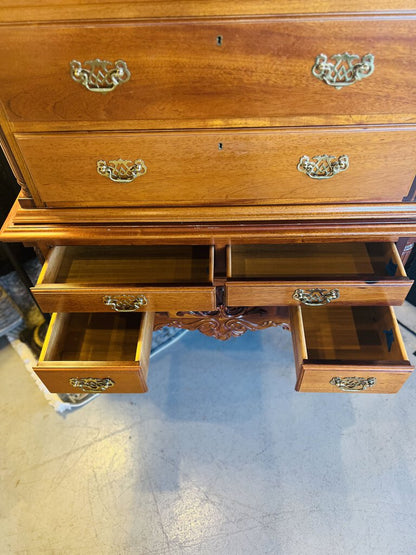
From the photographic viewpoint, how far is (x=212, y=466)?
4.08 feet

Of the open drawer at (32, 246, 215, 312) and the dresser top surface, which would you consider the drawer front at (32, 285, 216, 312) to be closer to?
the open drawer at (32, 246, 215, 312)

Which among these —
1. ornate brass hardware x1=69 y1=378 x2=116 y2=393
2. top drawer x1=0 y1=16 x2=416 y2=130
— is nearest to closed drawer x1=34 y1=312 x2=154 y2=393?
ornate brass hardware x1=69 y1=378 x2=116 y2=393

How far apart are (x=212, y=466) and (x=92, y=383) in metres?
0.44

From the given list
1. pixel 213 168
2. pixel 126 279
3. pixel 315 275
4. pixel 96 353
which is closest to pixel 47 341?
pixel 96 353

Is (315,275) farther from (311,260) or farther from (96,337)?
(96,337)

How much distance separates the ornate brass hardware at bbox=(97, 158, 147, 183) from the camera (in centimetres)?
93

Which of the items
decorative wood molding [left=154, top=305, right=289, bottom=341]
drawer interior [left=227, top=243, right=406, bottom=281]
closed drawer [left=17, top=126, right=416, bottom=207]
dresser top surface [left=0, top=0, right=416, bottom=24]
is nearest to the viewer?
dresser top surface [left=0, top=0, right=416, bottom=24]

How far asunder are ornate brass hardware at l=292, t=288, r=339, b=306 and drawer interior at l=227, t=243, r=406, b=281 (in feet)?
0.19

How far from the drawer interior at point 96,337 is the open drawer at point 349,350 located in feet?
1.47

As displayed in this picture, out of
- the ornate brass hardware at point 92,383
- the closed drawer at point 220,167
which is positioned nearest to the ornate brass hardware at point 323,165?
the closed drawer at point 220,167

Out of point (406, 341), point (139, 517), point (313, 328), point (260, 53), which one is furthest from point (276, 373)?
point (260, 53)

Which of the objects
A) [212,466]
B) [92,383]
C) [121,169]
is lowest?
[212,466]

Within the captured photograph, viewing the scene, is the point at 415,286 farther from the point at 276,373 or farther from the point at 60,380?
the point at 60,380

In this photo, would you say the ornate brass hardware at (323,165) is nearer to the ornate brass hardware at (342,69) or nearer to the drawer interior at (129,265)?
the ornate brass hardware at (342,69)
